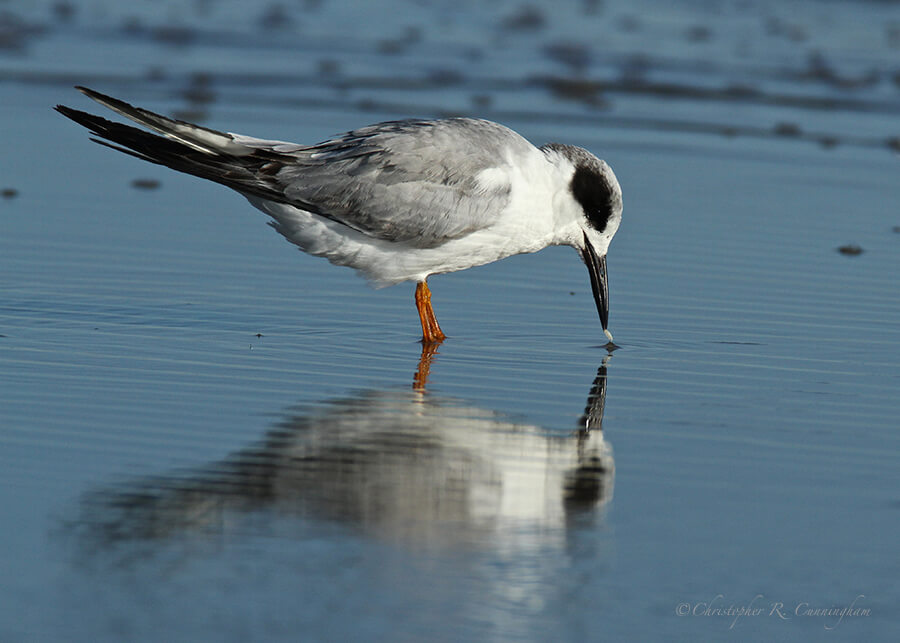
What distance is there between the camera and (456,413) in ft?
17.4

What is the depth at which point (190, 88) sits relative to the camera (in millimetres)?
12406

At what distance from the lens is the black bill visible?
660cm

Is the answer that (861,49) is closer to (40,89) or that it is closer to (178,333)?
(40,89)

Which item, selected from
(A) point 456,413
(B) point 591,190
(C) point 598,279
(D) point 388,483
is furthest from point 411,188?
(D) point 388,483

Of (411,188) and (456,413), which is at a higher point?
(411,188)

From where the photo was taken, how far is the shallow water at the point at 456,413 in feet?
12.0

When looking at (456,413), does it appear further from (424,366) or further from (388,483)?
(388,483)

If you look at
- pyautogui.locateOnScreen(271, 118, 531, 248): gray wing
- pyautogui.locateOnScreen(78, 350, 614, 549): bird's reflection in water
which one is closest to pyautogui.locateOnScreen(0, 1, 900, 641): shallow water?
pyautogui.locateOnScreen(78, 350, 614, 549): bird's reflection in water

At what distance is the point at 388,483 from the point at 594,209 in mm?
2631

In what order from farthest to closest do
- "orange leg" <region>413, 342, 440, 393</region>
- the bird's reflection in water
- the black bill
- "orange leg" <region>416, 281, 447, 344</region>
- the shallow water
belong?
the black bill < "orange leg" <region>416, 281, 447, 344</region> < "orange leg" <region>413, 342, 440, 393</region> < the bird's reflection in water < the shallow water

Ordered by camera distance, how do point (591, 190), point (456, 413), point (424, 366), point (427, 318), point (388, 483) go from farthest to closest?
point (591, 190) < point (427, 318) < point (424, 366) < point (456, 413) < point (388, 483)

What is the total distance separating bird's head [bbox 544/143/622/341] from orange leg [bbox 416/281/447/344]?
0.74 metres

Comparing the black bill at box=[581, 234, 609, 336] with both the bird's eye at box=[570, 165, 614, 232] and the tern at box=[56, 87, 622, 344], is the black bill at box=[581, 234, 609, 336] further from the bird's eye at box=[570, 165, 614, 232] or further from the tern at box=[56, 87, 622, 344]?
the bird's eye at box=[570, 165, 614, 232]

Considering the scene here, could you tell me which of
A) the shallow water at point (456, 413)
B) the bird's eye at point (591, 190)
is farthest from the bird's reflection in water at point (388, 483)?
the bird's eye at point (591, 190)
